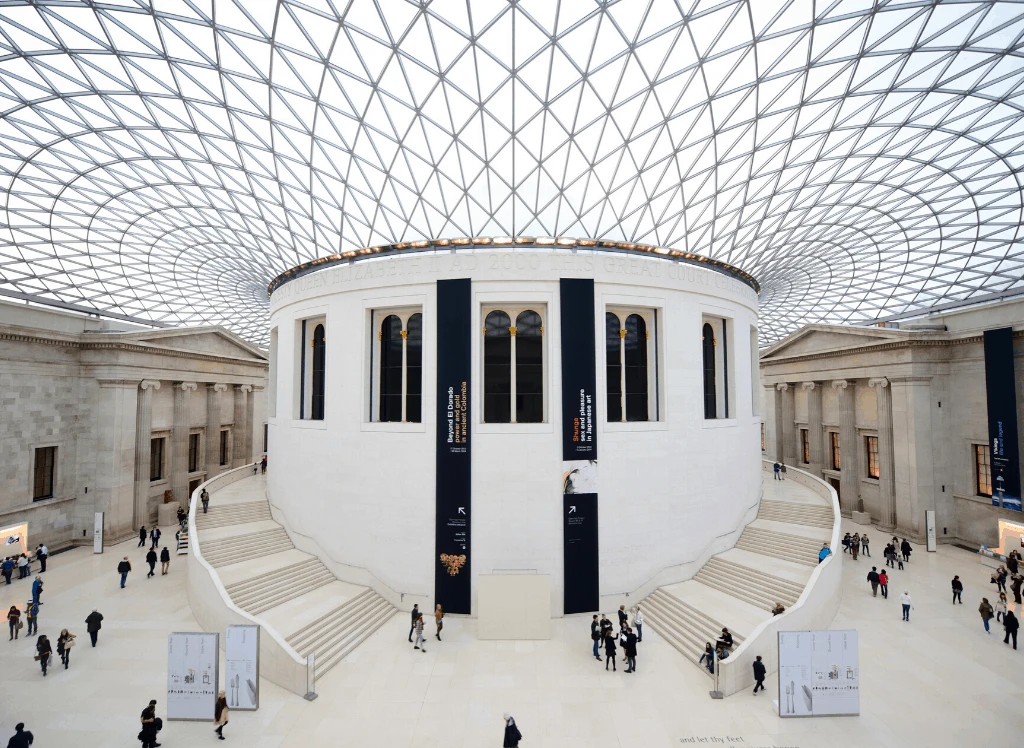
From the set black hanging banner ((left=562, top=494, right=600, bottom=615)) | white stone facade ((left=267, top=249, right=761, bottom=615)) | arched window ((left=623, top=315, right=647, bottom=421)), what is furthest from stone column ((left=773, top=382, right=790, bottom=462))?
black hanging banner ((left=562, top=494, right=600, bottom=615))

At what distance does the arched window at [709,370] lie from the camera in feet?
77.0

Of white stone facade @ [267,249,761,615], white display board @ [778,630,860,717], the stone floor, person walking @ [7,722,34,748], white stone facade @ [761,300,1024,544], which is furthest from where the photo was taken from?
Answer: white stone facade @ [761,300,1024,544]

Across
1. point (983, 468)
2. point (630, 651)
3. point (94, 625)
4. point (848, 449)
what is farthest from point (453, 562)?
point (848, 449)

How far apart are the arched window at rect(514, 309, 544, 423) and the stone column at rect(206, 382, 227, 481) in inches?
1217

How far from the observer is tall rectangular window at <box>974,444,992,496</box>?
2749 centimetres

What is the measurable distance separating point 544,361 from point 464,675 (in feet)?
37.5

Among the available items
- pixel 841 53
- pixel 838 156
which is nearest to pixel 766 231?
pixel 838 156

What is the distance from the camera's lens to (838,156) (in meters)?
23.5

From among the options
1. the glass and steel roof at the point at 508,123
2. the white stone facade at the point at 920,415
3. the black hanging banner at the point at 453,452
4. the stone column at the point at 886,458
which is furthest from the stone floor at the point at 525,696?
the glass and steel roof at the point at 508,123

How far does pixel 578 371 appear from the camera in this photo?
1898 centimetres

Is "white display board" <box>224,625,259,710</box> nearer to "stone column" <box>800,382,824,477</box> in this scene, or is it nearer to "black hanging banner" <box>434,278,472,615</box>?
"black hanging banner" <box>434,278,472,615</box>

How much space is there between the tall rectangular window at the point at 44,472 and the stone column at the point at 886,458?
170 ft

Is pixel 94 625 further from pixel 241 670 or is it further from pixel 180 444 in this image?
pixel 180 444

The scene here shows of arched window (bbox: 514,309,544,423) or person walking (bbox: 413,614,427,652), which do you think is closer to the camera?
person walking (bbox: 413,614,427,652)
